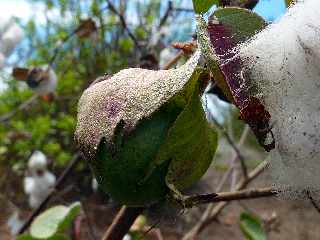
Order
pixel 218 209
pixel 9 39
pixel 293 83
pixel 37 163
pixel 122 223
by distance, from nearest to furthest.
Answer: pixel 293 83, pixel 122 223, pixel 218 209, pixel 9 39, pixel 37 163

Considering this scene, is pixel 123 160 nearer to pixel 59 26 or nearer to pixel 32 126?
pixel 32 126

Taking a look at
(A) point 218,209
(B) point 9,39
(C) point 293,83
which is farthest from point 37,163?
(C) point 293,83

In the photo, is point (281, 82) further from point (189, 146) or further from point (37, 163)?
point (37, 163)

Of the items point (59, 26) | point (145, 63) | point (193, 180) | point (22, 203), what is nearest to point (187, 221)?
point (22, 203)

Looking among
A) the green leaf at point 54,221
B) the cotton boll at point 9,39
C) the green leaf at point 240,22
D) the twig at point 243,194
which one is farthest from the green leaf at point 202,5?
the cotton boll at point 9,39

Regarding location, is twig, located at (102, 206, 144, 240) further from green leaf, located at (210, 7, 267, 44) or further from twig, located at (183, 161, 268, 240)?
twig, located at (183, 161, 268, 240)

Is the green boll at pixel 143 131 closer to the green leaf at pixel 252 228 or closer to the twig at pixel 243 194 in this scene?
the twig at pixel 243 194
